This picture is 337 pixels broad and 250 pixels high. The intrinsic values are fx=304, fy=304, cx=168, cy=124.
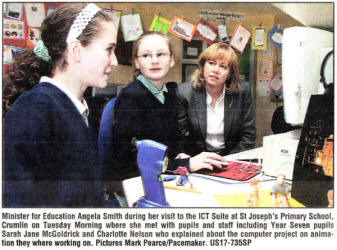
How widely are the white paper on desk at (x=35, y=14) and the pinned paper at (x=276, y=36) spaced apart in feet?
2.86

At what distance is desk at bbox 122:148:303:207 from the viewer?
970 millimetres

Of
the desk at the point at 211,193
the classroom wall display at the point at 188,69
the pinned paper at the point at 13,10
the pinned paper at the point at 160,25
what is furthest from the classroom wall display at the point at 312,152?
the pinned paper at the point at 13,10

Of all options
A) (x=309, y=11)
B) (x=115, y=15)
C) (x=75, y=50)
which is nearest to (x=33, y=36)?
(x=75, y=50)

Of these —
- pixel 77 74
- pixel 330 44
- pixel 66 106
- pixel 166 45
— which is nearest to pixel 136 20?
pixel 166 45

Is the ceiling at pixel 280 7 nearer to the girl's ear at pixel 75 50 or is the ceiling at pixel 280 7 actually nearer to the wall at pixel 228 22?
the wall at pixel 228 22

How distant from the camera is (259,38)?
1.18 m

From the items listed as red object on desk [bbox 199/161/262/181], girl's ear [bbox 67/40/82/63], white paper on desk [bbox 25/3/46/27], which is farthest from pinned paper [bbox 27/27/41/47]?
red object on desk [bbox 199/161/262/181]

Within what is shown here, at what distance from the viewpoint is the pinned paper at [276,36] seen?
1.18m

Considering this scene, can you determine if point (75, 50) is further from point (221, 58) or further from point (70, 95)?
point (221, 58)

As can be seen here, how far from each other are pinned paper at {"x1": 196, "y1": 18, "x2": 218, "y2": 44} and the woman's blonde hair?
0.10ft

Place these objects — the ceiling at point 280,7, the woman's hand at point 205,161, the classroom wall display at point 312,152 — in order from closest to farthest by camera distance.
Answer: the classroom wall display at point 312,152 → the woman's hand at point 205,161 → the ceiling at point 280,7

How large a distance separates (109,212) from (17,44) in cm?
73

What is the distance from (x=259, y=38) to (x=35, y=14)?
2.83 ft

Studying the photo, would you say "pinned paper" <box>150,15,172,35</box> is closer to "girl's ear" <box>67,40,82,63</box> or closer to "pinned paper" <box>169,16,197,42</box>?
"pinned paper" <box>169,16,197,42</box>
